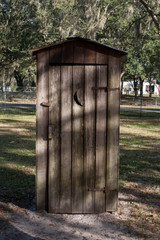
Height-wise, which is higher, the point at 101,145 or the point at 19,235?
the point at 101,145

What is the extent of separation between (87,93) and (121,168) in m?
3.44

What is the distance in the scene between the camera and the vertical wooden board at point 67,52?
434 centimetres

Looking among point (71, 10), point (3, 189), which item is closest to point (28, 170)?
point (3, 189)

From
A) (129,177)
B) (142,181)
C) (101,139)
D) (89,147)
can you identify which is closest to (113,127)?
(101,139)

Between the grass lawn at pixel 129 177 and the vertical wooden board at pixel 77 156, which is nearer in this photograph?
the vertical wooden board at pixel 77 156

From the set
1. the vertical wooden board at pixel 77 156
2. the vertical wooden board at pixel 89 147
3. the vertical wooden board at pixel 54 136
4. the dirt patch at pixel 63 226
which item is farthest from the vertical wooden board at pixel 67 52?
the dirt patch at pixel 63 226

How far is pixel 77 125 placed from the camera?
4.43 meters

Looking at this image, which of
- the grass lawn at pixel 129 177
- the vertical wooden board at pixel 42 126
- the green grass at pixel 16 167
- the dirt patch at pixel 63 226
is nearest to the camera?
the dirt patch at pixel 63 226

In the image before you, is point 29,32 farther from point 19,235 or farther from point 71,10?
point 19,235

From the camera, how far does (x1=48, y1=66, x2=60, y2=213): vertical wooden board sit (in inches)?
172

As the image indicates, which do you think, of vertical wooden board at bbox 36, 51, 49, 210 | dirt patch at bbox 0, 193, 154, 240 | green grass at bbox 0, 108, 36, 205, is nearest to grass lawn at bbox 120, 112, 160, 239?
dirt patch at bbox 0, 193, 154, 240

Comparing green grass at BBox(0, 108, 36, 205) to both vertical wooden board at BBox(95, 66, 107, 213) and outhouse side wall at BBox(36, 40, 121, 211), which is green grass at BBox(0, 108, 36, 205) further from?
vertical wooden board at BBox(95, 66, 107, 213)

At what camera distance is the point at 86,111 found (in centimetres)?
442

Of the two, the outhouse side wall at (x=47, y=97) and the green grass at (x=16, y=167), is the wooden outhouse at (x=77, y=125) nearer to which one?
the outhouse side wall at (x=47, y=97)
